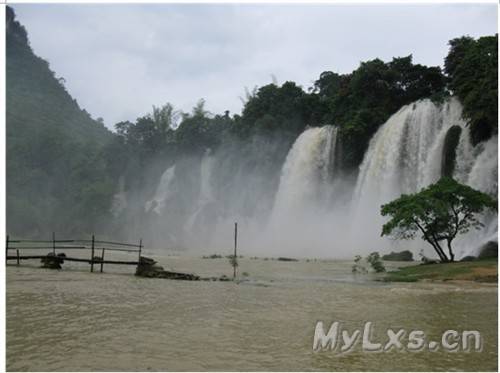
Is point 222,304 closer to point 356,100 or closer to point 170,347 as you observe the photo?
point 170,347

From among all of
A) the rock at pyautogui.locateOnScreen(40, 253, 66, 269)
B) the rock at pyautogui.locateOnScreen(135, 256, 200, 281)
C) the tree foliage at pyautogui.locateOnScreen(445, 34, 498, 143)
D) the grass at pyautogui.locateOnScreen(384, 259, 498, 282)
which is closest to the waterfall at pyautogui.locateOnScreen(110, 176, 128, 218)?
the rock at pyautogui.locateOnScreen(40, 253, 66, 269)

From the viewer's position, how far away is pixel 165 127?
79.2 metres

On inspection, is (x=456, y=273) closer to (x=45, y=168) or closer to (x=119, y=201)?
(x=119, y=201)

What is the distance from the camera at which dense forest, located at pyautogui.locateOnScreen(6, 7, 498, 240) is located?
36.8 meters

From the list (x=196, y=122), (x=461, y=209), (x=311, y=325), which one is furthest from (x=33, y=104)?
(x=311, y=325)

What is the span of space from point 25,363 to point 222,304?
232 inches

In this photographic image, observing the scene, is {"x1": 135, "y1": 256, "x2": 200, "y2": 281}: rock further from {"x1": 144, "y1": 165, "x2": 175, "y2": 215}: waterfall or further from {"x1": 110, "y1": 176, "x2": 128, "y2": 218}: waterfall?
{"x1": 110, "y1": 176, "x2": 128, "y2": 218}: waterfall

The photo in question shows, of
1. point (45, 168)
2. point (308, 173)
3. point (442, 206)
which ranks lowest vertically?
point (442, 206)

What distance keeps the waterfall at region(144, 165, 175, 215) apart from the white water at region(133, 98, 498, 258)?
18cm

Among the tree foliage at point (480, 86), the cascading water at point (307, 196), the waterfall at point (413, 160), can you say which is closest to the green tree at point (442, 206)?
the waterfall at point (413, 160)

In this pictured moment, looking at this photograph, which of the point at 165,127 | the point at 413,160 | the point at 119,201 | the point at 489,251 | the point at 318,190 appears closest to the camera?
the point at 489,251

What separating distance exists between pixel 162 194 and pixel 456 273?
1985 inches

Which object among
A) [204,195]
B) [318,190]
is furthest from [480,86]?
[204,195]

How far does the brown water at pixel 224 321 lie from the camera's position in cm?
681
